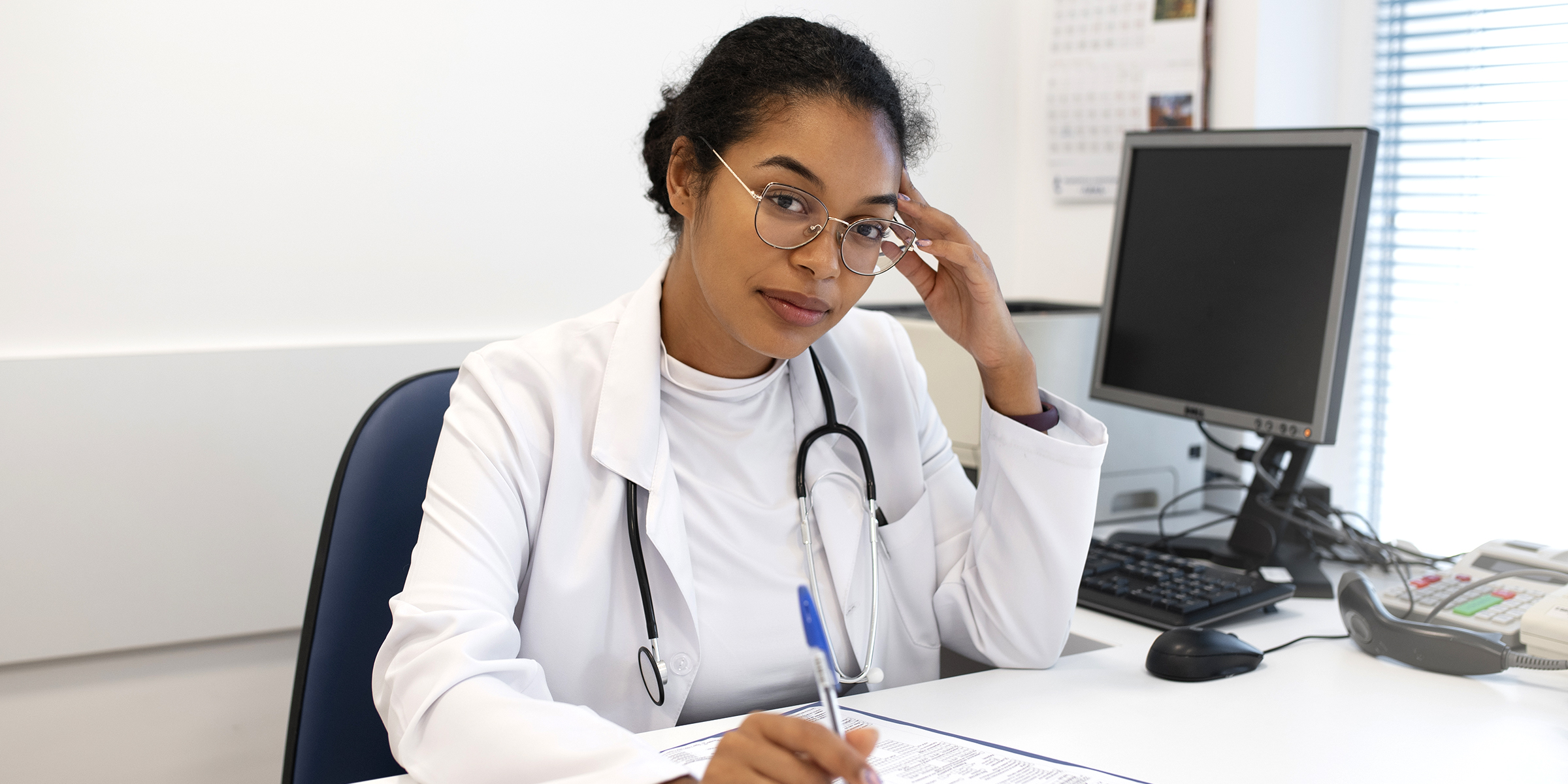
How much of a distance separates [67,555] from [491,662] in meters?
1.00

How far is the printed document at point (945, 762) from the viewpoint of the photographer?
2.87ft

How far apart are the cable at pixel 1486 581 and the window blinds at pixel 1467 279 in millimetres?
506

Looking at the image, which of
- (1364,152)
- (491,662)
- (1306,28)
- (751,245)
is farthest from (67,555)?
(1306,28)

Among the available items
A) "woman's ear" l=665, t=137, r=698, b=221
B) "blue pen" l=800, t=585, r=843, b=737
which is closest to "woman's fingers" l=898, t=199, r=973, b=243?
"woman's ear" l=665, t=137, r=698, b=221

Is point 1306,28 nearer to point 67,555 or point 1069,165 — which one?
point 1069,165

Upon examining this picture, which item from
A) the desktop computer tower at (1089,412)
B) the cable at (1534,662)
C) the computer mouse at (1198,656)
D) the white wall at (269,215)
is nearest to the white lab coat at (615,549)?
the computer mouse at (1198,656)

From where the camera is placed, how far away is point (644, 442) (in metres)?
1.15

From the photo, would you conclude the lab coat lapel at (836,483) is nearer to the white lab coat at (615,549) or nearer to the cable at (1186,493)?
the white lab coat at (615,549)

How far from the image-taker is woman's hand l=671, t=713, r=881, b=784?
73 centimetres

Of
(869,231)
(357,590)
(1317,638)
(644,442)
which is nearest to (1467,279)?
(1317,638)

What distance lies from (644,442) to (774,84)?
1.29 feet

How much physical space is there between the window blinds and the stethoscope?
3.93 feet

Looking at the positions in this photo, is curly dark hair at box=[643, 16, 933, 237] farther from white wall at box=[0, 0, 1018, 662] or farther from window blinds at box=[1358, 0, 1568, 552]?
window blinds at box=[1358, 0, 1568, 552]

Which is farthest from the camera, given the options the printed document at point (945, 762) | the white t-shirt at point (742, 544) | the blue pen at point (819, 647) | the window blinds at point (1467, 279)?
the window blinds at point (1467, 279)
